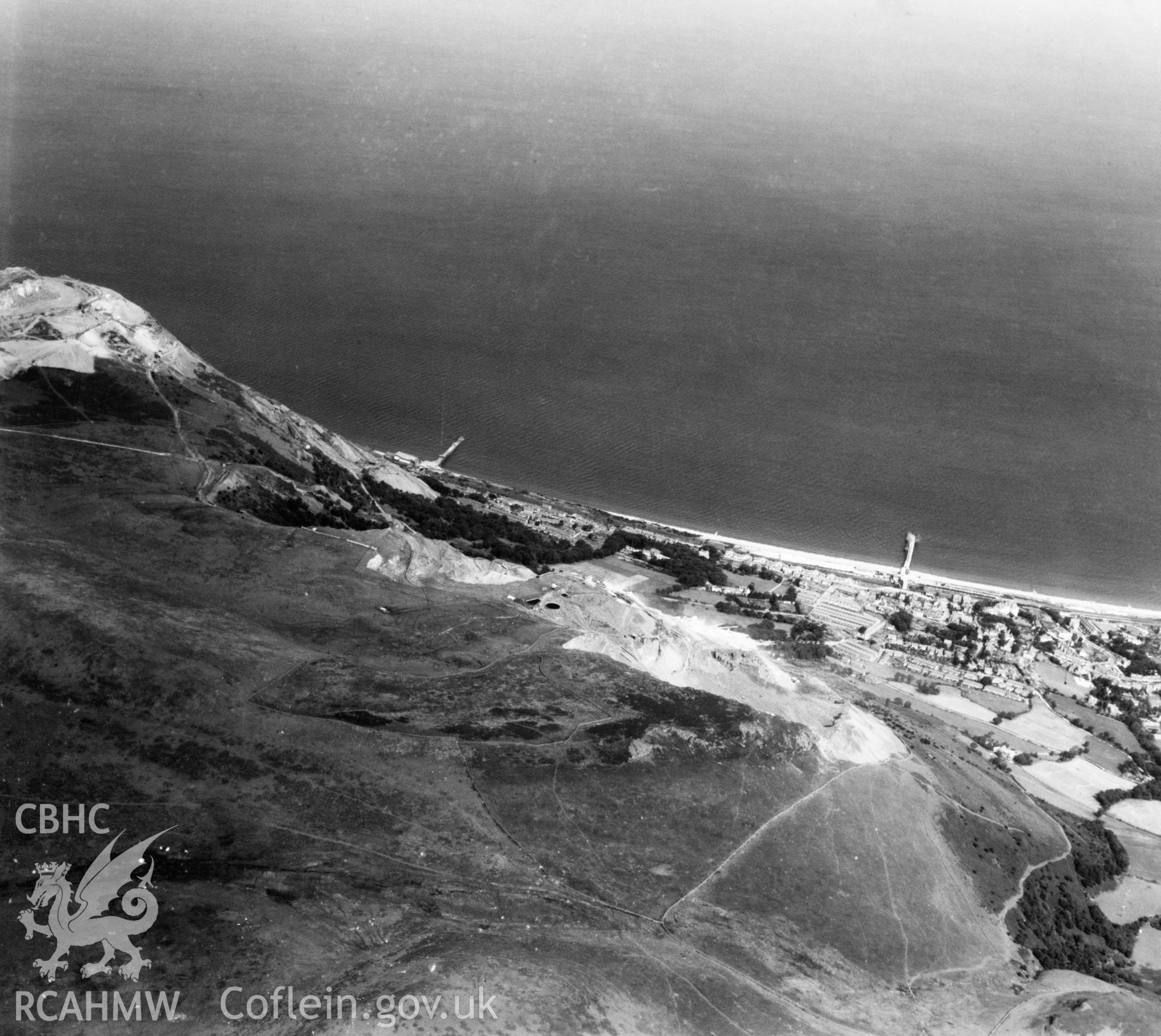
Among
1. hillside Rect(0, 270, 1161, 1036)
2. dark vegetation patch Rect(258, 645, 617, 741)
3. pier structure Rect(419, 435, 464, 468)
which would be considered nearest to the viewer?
hillside Rect(0, 270, 1161, 1036)

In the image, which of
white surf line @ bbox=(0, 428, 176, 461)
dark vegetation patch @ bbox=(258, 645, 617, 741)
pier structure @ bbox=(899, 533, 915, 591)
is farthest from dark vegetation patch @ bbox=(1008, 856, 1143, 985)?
white surf line @ bbox=(0, 428, 176, 461)

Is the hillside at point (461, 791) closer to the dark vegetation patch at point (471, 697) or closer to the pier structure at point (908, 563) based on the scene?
the dark vegetation patch at point (471, 697)

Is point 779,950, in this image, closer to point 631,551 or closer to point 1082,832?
point 1082,832

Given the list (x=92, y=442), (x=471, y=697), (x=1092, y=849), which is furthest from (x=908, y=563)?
(x=92, y=442)

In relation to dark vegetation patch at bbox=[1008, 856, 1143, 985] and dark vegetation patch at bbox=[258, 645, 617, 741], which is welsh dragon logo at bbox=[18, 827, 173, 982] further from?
dark vegetation patch at bbox=[1008, 856, 1143, 985]

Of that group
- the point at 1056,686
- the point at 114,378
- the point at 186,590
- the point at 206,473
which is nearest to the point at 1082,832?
the point at 1056,686

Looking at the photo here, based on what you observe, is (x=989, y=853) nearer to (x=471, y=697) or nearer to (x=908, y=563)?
(x=471, y=697)
